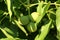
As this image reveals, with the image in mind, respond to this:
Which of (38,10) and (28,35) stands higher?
(38,10)

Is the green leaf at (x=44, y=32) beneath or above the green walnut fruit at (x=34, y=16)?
beneath

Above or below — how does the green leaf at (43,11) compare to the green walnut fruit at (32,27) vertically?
above

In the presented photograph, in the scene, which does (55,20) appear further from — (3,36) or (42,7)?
(3,36)

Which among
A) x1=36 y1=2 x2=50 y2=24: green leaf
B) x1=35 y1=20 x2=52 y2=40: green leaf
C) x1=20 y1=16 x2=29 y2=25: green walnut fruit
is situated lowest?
x1=35 y1=20 x2=52 y2=40: green leaf

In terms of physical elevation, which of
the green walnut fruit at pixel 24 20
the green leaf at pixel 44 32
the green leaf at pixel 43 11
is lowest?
the green leaf at pixel 44 32

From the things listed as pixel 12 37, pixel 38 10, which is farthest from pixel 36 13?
pixel 12 37

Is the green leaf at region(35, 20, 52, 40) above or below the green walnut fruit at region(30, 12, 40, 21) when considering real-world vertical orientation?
below

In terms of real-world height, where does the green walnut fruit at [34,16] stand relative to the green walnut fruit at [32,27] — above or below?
above

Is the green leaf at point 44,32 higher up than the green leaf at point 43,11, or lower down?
lower down

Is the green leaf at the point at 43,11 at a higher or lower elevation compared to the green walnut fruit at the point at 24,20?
higher
